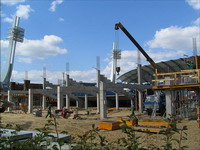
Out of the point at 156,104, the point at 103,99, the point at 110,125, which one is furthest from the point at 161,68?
the point at 110,125

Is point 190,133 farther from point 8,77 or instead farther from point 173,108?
point 8,77

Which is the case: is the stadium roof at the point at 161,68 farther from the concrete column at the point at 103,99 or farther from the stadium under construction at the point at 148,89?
the concrete column at the point at 103,99

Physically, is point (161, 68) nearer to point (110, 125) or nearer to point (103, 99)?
point (103, 99)

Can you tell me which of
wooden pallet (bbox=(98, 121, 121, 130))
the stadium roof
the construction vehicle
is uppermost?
the stadium roof

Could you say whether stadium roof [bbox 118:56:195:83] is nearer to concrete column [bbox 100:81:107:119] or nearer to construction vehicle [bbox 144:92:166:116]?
construction vehicle [bbox 144:92:166:116]

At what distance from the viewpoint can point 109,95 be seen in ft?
171

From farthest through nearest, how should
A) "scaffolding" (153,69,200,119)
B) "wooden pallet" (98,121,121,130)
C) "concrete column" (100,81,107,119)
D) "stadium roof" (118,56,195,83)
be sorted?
"stadium roof" (118,56,195,83)
"concrete column" (100,81,107,119)
"scaffolding" (153,69,200,119)
"wooden pallet" (98,121,121,130)

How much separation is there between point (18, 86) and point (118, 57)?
34.7 meters

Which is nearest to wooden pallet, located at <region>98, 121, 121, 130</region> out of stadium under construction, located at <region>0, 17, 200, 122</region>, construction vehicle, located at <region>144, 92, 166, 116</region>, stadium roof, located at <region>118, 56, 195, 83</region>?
stadium under construction, located at <region>0, 17, 200, 122</region>

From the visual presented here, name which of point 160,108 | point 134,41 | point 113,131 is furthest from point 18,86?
point 113,131

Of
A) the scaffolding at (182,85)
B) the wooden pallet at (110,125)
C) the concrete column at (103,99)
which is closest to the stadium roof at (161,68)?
the scaffolding at (182,85)

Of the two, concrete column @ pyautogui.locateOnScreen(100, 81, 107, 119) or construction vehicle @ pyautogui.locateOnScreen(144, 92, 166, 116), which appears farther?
construction vehicle @ pyautogui.locateOnScreen(144, 92, 166, 116)

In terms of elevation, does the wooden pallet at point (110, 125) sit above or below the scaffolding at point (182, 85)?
below

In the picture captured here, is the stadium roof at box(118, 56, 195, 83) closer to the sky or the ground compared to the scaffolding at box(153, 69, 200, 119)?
closer to the sky
